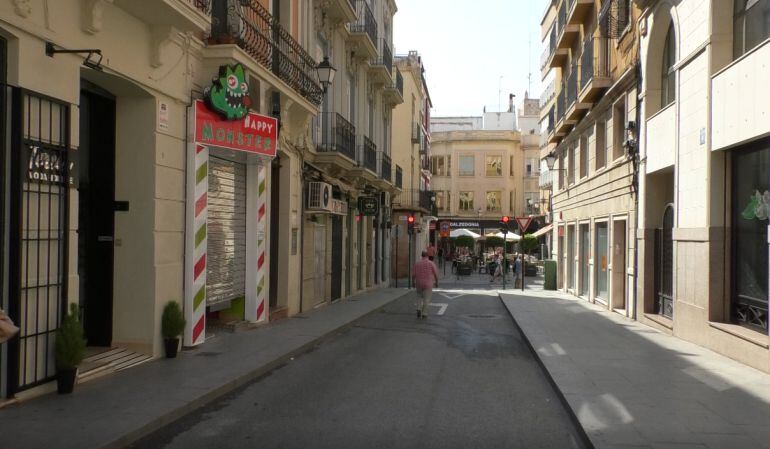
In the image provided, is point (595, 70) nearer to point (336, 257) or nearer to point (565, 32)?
point (565, 32)

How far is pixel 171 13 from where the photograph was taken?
8.44 metres

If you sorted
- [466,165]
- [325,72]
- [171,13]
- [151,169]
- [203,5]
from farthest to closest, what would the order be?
[466,165] → [325,72] → [203,5] → [151,169] → [171,13]

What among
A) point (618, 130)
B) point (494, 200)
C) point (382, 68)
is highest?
point (382, 68)

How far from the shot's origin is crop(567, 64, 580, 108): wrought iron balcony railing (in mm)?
21703

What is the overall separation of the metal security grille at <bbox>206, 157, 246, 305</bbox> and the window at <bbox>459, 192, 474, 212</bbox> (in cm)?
4832

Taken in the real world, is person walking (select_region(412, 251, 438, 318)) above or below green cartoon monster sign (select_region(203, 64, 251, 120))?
below

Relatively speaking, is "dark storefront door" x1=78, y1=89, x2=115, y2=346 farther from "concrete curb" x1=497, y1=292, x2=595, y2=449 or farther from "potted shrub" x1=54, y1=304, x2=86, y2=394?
"concrete curb" x1=497, y1=292, x2=595, y2=449

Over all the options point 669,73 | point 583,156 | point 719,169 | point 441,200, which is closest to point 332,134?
point 669,73

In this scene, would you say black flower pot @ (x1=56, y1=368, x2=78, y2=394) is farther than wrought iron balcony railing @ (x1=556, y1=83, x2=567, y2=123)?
No

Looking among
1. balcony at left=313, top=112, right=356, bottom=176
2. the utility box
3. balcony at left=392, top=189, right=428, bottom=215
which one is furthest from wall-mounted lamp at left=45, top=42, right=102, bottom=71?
balcony at left=392, top=189, right=428, bottom=215

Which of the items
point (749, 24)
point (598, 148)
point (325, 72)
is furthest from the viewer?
point (598, 148)

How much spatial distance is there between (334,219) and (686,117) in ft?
35.4

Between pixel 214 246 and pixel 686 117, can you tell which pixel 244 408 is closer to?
pixel 214 246

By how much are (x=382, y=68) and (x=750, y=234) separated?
16567mm
